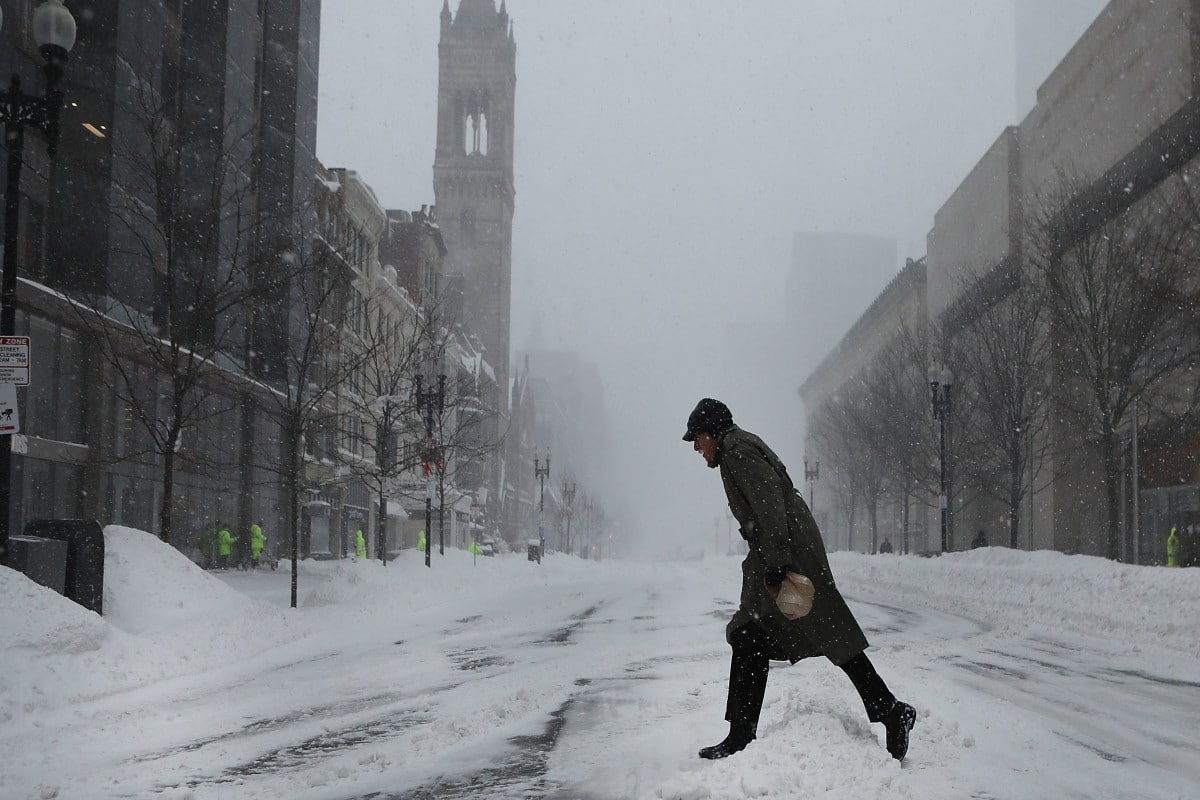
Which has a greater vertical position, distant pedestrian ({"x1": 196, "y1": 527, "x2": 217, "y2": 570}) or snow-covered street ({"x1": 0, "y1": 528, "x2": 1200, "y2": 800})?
snow-covered street ({"x1": 0, "y1": 528, "x2": 1200, "y2": 800})

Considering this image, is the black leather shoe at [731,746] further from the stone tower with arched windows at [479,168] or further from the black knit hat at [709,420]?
the stone tower with arched windows at [479,168]

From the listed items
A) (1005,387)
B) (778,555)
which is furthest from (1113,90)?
(778,555)

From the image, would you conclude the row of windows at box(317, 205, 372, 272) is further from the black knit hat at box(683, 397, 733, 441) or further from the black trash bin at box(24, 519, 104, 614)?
the black knit hat at box(683, 397, 733, 441)

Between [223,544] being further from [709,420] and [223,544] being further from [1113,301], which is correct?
[709,420]

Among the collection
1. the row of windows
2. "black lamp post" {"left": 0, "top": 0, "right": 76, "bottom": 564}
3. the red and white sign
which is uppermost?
the row of windows

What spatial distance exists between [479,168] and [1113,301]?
3849 inches

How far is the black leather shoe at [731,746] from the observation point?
5332 millimetres

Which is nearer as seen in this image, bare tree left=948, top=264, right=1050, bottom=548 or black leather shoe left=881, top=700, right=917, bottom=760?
black leather shoe left=881, top=700, right=917, bottom=760

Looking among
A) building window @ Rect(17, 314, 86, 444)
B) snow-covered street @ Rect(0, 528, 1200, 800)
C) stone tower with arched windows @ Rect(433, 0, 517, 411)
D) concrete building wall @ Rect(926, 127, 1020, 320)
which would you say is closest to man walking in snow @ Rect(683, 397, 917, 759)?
snow-covered street @ Rect(0, 528, 1200, 800)

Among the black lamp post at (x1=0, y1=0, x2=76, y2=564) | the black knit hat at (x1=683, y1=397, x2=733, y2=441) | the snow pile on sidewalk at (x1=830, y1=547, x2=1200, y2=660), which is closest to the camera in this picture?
the black knit hat at (x1=683, y1=397, x2=733, y2=441)

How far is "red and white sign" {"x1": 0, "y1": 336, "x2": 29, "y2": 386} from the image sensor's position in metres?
10.3

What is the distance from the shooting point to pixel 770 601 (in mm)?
5156

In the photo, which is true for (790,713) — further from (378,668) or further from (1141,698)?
(378,668)

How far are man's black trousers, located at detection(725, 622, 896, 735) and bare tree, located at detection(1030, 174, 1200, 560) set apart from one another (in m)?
25.5
